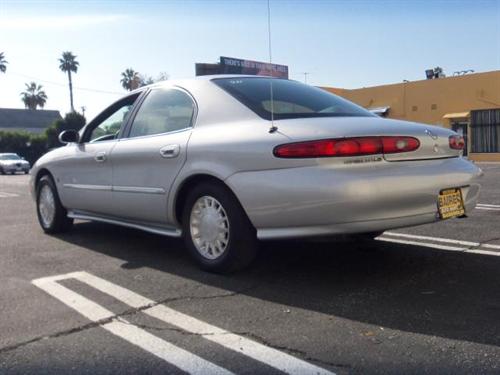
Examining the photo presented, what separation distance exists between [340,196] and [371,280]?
0.85 meters

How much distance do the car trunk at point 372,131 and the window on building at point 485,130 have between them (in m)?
24.5

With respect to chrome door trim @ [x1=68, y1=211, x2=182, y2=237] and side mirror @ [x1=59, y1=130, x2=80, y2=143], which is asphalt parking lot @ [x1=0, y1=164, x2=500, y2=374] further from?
side mirror @ [x1=59, y1=130, x2=80, y2=143]

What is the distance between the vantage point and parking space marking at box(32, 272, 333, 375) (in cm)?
261

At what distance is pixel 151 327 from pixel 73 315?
58 centimetres

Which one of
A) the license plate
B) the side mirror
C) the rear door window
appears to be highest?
the rear door window

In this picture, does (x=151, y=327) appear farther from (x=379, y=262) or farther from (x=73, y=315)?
(x=379, y=262)

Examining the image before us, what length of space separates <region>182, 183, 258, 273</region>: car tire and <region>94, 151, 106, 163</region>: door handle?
4.29 feet

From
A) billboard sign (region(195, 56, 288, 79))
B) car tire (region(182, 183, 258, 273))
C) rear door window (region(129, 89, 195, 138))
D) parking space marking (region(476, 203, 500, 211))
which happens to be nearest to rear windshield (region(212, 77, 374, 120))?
rear door window (region(129, 89, 195, 138))

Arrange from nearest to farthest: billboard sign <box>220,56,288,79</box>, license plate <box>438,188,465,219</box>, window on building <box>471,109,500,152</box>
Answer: license plate <box>438,188,465,219</box>
window on building <box>471,109,500,152</box>
billboard sign <box>220,56,288,79</box>

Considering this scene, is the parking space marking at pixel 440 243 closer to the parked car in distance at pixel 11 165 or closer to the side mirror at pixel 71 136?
the side mirror at pixel 71 136

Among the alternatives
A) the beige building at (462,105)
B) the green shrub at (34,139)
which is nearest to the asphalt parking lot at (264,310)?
the beige building at (462,105)

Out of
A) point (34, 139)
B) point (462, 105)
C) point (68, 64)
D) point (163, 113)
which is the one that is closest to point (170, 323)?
point (163, 113)

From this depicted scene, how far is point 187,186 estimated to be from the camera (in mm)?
4281

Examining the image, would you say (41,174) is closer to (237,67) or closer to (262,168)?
(262,168)
